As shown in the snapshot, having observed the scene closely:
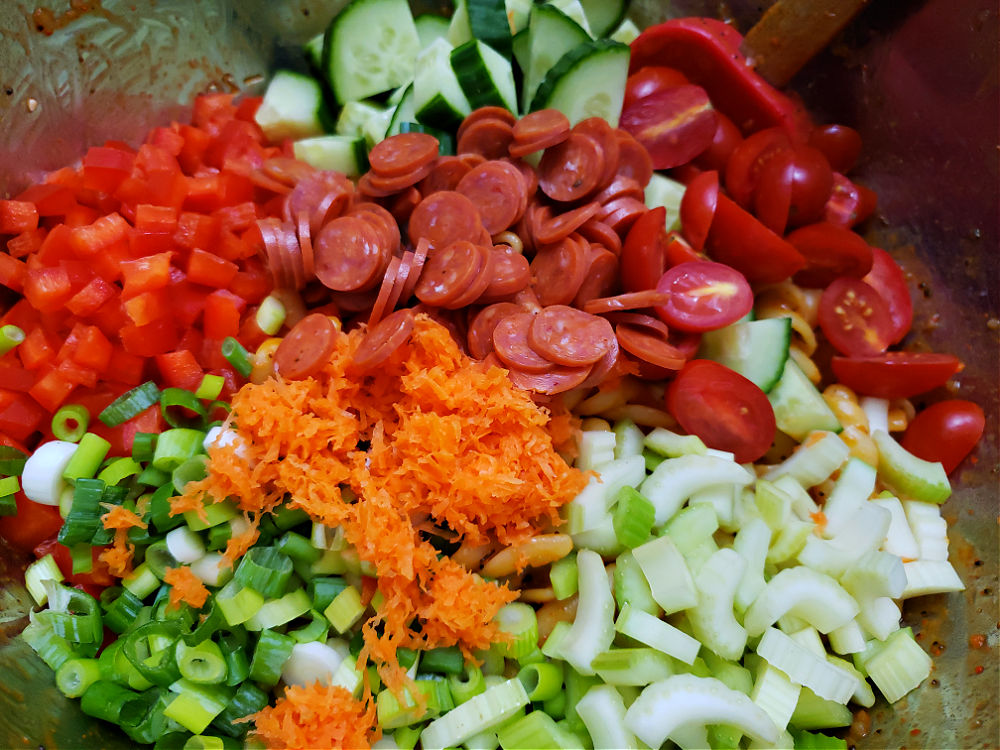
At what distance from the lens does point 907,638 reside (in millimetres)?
2166

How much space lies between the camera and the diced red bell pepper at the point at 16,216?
7.40 ft

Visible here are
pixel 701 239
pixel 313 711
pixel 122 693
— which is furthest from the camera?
pixel 701 239

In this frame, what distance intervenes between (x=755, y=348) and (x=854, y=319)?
1.65 ft

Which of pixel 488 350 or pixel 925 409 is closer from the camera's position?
pixel 488 350

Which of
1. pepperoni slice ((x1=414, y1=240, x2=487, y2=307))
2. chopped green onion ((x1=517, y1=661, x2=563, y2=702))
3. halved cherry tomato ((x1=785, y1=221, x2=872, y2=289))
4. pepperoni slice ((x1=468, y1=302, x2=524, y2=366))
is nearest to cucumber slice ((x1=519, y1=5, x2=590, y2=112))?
pepperoni slice ((x1=414, y1=240, x2=487, y2=307))

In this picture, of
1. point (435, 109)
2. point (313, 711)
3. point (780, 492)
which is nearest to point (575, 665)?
point (313, 711)

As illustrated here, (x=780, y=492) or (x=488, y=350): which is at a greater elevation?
(x=488, y=350)

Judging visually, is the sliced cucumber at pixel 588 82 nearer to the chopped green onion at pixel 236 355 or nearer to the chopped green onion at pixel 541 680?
the chopped green onion at pixel 236 355

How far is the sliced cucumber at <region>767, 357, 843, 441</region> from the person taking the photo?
2420 millimetres

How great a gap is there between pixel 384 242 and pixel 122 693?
1506 mm

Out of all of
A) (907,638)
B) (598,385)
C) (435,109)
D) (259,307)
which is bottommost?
(907,638)

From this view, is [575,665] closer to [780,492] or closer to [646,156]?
[780,492]

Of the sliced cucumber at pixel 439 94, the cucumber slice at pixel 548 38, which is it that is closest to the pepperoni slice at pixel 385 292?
the sliced cucumber at pixel 439 94

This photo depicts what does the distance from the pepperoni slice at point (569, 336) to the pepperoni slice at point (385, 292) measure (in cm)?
46
